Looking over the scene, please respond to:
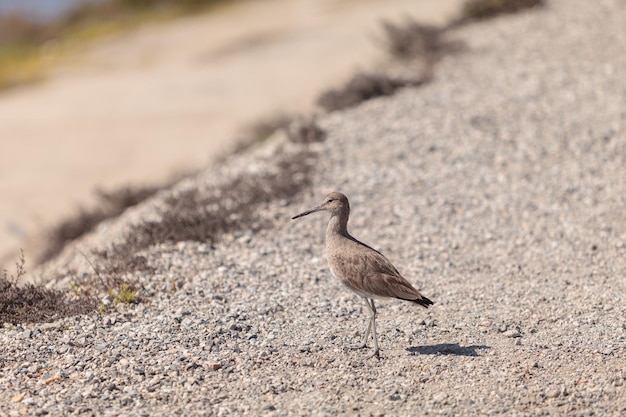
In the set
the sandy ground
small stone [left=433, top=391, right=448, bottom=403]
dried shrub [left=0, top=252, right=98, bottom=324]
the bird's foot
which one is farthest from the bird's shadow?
the sandy ground

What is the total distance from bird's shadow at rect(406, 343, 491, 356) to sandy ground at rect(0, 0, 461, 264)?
10.2 m

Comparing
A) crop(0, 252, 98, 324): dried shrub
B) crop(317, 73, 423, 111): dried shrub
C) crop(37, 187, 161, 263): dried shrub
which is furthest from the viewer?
crop(317, 73, 423, 111): dried shrub

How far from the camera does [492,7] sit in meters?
23.0

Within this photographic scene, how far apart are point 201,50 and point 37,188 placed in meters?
13.9

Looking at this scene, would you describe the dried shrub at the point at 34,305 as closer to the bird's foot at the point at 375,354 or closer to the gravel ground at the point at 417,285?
the gravel ground at the point at 417,285

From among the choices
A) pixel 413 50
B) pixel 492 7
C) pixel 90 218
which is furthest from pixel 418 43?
pixel 90 218

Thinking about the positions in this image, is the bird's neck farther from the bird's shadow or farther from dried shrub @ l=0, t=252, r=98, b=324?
dried shrub @ l=0, t=252, r=98, b=324

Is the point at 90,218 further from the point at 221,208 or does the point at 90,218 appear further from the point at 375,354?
the point at 375,354

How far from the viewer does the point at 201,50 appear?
3384cm

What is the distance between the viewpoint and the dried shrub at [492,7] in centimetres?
2294

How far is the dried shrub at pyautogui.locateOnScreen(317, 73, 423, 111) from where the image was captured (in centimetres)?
1798

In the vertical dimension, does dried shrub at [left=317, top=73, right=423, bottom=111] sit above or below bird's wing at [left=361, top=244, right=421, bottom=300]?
below

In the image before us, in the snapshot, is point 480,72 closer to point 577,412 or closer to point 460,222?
point 460,222

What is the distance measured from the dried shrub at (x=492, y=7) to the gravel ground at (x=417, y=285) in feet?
16.9
